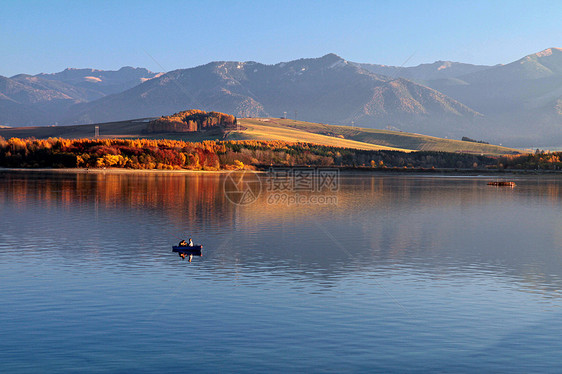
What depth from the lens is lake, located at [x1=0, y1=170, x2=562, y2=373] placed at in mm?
21547

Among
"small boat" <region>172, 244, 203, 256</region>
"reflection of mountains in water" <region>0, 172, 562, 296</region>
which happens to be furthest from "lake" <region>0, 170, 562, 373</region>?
"small boat" <region>172, 244, 203, 256</region>

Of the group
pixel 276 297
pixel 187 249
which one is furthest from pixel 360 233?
pixel 276 297

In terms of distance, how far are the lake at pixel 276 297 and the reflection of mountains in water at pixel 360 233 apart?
275mm

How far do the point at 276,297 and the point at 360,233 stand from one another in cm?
2766

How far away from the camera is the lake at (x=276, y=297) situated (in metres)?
21.5

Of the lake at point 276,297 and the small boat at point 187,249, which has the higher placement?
the small boat at point 187,249

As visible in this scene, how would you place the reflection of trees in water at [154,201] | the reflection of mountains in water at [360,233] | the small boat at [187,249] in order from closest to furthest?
the reflection of mountains in water at [360,233], the small boat at [187,249], the reflection of trees in water at [154,201]

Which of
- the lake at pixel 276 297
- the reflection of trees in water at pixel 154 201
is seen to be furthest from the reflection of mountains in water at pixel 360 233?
the lake at pixel 276 297

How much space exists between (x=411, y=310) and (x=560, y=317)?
625 cm

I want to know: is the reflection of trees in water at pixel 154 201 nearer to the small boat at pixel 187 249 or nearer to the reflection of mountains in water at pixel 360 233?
the reflection of mountains in water at pixel 360 233

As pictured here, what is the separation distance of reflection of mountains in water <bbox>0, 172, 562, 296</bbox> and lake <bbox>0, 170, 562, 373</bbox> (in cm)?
28

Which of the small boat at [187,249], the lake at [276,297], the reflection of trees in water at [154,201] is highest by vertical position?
the reflection of trees in water at [154,201]

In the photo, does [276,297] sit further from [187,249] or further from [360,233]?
[360,233]

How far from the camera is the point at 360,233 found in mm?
56562
